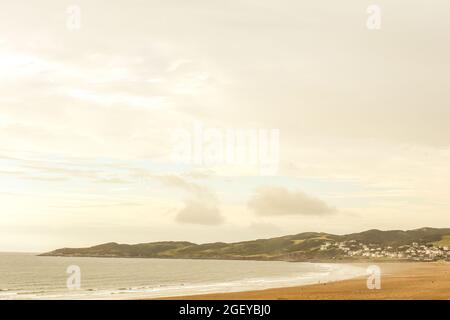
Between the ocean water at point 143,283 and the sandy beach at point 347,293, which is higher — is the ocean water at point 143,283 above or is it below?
below

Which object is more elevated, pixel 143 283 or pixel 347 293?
pixel 347 293

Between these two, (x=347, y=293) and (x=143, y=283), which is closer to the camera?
(x=347, y=293)

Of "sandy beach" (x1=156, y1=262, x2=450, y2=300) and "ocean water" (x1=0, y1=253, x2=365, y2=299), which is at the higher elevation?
"sandy beach" (x1=156, y1=262, x2=450, y2=300)

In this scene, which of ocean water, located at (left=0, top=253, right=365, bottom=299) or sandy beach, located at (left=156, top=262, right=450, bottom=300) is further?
ocean water, located at (left=0, top=253, right=365, bottom=299)

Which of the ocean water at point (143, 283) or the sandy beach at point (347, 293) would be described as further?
the ocean water at point (143, 283)
